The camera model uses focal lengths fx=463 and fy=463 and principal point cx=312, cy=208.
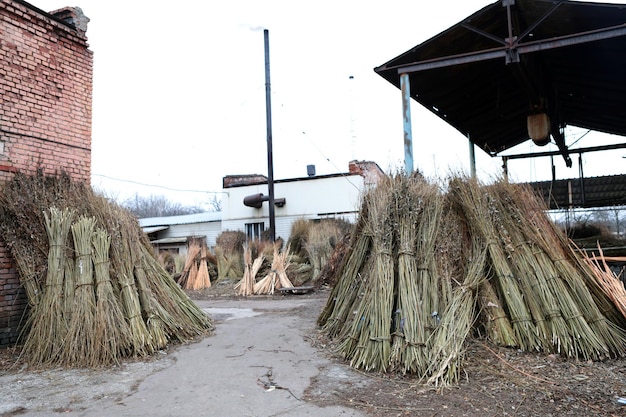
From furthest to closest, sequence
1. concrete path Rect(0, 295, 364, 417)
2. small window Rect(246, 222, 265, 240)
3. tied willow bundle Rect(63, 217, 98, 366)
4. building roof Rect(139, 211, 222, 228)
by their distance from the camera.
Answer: building roof Rect(139, 211, 222, 228) → small window Rect(246, 222, 265, 240) → tied willow bundle Rect(63, 217, 98, 366) → concrete path Rect(0, 295, 364, 417)

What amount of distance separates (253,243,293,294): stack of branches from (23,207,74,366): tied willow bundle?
8.61 m

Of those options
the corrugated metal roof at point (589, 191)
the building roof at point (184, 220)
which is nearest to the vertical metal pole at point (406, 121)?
the corrugated metal roof at point (589, 191)

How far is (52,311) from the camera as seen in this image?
605 centimetres

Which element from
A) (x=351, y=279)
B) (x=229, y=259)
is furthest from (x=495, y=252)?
(x=229, y=259)

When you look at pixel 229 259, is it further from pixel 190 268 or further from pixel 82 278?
pixel 82 278

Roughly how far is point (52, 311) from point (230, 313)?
4979 millimetres

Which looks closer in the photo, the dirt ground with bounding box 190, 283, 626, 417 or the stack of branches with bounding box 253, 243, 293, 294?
the dirt ground with bounding box 190, 283, 626, 417

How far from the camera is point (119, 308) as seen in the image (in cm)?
621

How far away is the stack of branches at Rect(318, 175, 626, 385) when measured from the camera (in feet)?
16.6

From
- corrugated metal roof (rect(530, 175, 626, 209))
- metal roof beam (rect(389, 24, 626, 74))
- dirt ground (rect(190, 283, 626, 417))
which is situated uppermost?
metal roof beam (rect(389, 24, 626, 74))

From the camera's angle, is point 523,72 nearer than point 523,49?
No

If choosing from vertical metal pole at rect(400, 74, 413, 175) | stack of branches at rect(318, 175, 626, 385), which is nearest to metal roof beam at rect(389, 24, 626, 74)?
vertical metal pole at rect(400, 74, 413, 175)

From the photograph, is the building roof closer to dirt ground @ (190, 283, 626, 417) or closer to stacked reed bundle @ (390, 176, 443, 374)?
stacked reed bundle @ (390, 176, 443, 374)

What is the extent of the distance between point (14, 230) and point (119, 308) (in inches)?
78.8
